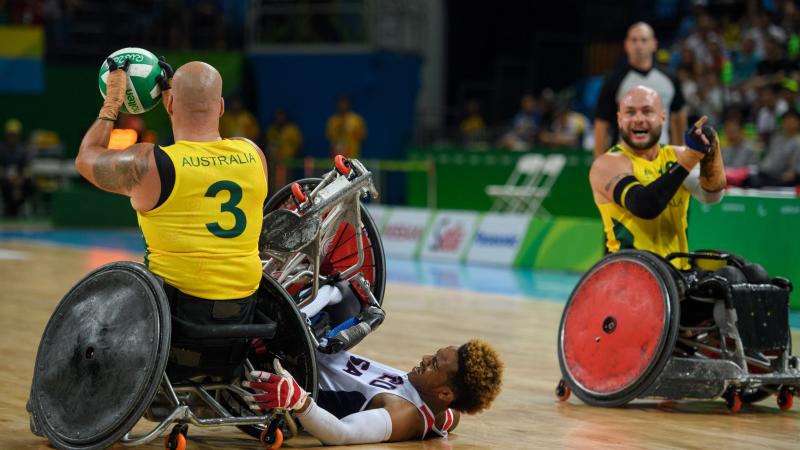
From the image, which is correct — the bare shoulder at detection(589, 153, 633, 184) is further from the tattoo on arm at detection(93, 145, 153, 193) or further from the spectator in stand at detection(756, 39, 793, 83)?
the spectator in stand at detection(756, 39, 793, 83)

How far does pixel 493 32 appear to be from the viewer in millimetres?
28719

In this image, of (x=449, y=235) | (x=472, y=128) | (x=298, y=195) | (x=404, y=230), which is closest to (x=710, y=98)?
(x=449, y=235)

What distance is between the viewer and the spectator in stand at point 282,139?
2552 cm

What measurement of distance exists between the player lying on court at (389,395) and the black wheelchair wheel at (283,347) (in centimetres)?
16

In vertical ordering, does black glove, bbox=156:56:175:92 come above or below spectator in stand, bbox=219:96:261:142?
above

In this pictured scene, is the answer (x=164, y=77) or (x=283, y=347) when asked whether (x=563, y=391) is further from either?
(x=164, y=77)

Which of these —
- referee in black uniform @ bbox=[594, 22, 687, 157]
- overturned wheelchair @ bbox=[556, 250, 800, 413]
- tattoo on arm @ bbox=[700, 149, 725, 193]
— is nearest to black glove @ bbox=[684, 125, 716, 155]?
tattoo on arm @ bbox=[700, 149, 725, 193]

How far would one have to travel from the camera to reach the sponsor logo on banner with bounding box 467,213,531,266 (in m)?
17.1

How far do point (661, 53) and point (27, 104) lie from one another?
14681mm

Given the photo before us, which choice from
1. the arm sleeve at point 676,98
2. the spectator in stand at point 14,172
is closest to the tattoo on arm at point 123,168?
the arm sleeve at point 676,98

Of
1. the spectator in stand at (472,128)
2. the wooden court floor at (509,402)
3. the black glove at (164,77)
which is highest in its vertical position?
the black glove at (164,77)

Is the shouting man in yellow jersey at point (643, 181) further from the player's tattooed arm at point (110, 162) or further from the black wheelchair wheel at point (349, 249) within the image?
the player's tattooed arm at point (110, 162)

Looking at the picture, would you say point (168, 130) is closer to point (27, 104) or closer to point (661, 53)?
point (27, 104)

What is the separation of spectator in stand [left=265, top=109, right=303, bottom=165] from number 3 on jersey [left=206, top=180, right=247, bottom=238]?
65.6 feet
